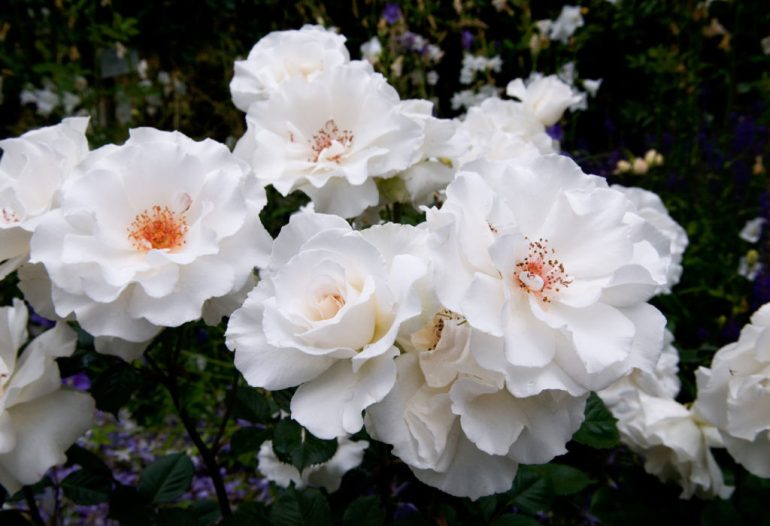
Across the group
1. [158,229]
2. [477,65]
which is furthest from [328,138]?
[477,65]

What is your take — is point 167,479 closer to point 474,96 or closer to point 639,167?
point 639,167

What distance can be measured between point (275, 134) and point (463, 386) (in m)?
0.46

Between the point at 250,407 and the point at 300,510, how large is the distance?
7.9 inches

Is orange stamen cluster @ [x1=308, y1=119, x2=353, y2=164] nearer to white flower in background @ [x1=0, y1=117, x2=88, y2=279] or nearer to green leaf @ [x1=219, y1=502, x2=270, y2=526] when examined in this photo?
white flower in background @ [x1=0, y1=117, x2=88, y2=279]

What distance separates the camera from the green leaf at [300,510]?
87cm

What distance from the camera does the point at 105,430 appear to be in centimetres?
222

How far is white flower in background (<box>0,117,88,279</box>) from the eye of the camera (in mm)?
711

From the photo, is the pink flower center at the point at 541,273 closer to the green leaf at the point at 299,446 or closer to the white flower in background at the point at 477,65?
the green leaf at the point at 299,446

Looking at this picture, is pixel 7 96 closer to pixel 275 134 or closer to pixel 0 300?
pixel 0 300

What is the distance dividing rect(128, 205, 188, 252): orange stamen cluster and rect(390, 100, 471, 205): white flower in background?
1.05ft

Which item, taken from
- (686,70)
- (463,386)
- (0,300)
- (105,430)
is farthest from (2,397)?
(686,70)

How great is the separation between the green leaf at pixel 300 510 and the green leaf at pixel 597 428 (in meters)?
0.34

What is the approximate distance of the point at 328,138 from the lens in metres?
0.89

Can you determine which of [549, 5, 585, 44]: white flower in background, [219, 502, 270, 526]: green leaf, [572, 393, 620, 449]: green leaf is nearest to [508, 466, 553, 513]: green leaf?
[572, 393, 620, 449]: green leaf
